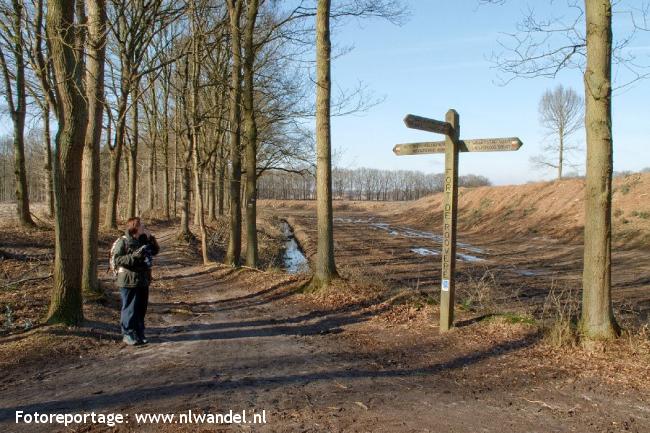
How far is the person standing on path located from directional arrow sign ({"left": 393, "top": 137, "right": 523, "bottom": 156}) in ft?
12.9

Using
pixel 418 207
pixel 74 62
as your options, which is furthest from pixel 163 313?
pixel 418 207

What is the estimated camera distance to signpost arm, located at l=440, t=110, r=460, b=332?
24.2ft

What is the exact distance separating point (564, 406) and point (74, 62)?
7672mm

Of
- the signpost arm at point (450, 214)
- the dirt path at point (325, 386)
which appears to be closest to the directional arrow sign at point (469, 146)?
the signpost arm at point (450, 214)

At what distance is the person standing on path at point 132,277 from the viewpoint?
276 inches

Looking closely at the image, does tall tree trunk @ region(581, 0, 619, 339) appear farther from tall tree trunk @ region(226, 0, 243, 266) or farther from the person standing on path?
tall tree trunk @ region(226, 0, 243, 266)

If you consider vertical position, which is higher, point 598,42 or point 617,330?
point 598,42

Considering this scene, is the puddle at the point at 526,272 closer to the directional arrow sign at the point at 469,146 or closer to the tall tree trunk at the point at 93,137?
the directional arrow sign at the point at 469,146

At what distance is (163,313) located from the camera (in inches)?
377

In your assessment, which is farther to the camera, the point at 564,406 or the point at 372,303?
the point at 372,303

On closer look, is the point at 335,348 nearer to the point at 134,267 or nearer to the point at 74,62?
the point at 134,267

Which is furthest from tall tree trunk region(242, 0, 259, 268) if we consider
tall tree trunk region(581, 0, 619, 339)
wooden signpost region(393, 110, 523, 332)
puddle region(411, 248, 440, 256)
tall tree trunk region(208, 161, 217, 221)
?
tall tree trunk region(208, 161, 217, 221)

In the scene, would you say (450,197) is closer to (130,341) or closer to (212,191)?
(130,341)

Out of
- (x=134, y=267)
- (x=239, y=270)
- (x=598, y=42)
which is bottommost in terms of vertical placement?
(x=239, y=270)
